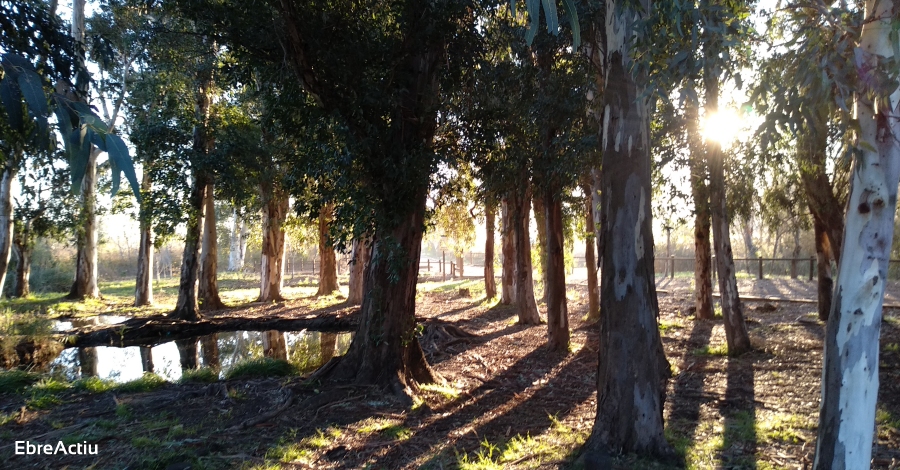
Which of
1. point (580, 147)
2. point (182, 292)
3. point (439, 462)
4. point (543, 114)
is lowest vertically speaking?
point (439, 462)

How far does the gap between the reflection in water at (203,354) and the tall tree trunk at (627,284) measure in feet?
19.8

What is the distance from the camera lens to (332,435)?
6.26 m

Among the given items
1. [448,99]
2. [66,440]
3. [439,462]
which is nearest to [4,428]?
[66,440]

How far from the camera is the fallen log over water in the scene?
1370cm

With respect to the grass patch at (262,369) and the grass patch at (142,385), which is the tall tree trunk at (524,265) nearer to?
the grass patch at (262,369)

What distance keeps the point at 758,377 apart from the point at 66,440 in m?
9.23

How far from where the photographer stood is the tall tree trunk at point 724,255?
31.2 feet

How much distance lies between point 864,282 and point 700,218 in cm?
803

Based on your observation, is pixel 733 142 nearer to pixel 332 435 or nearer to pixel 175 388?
pixel 332 435

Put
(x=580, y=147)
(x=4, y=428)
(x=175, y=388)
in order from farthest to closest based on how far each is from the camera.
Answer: (x=580, y=147) < (x=175, y=388) < (x=4, y=428)

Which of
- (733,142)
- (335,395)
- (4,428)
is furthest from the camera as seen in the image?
(733,142)

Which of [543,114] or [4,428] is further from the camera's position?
[543,114]

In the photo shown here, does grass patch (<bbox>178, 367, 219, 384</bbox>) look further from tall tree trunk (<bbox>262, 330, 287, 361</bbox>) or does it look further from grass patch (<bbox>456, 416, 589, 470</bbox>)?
grass patch (<bbox>456, 416, 589, 470</bbox>)

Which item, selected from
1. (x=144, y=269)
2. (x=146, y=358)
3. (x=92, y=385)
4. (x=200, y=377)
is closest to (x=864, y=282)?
(x=200, y=377)
